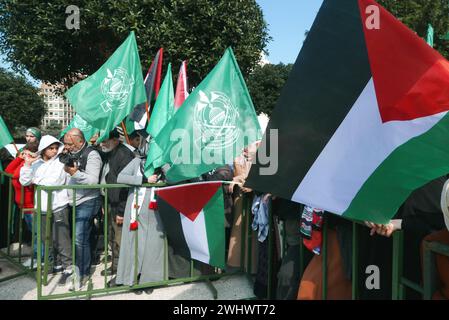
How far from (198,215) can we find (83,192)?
1297 mm

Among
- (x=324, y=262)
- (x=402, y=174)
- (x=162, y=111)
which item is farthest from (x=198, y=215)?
(x=402, y=174)

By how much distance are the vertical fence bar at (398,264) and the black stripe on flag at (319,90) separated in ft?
2.20

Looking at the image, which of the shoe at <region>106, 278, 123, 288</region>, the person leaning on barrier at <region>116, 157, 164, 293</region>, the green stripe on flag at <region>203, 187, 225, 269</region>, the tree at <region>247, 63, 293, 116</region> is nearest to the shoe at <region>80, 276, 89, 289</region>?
the shoe at <region>106, 278, 123, 288</region>

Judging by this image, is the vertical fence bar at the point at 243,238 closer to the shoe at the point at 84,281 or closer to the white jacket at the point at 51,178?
the shoe at the point at 84,281

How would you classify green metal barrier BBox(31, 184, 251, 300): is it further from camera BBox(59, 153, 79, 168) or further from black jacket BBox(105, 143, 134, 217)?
camera BBox(59, 153, 79, 168)

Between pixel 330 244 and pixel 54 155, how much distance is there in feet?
11.1

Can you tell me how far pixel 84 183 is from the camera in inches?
157

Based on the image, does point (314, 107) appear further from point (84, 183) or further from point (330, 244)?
point (84, 183)

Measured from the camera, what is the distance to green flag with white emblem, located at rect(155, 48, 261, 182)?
139 inches

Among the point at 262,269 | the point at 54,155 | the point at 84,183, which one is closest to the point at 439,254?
the point at 262,269

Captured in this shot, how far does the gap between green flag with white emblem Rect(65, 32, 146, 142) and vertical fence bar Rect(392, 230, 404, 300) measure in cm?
322

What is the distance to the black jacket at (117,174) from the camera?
4.19 m

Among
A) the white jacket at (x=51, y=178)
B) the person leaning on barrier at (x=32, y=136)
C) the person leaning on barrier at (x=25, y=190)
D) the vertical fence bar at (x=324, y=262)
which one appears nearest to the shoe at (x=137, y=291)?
the white jacket at (x=51, y=178)

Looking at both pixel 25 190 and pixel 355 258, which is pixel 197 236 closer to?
pixel 355 258
